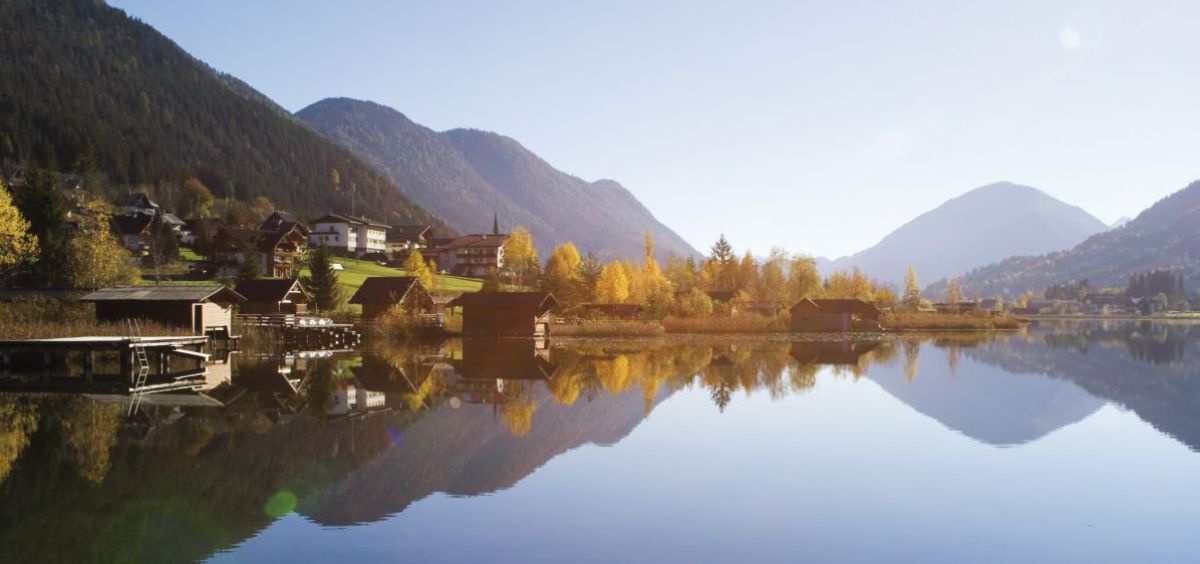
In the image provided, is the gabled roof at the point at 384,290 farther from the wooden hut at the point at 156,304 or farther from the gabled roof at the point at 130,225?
the gabled roof at the point at 130,225

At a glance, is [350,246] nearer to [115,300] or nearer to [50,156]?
[50,156]

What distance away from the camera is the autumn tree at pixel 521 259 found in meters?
106

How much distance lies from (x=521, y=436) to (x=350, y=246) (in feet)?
349

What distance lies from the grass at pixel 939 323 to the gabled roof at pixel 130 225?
79.8 meters

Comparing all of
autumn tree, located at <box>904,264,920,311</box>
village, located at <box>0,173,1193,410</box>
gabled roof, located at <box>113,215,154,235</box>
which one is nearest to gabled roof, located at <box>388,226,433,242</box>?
village, located at <box>0,173,1193,410</box>

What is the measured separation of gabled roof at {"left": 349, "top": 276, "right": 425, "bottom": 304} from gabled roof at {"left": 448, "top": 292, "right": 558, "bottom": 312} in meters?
5.25

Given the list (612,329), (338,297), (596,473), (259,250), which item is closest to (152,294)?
(338,297)

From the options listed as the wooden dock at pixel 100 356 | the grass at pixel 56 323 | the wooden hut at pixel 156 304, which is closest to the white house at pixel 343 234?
the wooden hut at pixel 156 304

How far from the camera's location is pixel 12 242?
45938mm

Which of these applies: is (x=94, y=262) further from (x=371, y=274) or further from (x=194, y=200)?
(x=194, y=200)

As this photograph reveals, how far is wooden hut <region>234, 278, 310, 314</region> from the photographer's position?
63688 mm

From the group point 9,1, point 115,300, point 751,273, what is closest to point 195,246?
point 115,300

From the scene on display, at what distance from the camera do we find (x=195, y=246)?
92.3 m

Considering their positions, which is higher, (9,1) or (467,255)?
(9,1)
